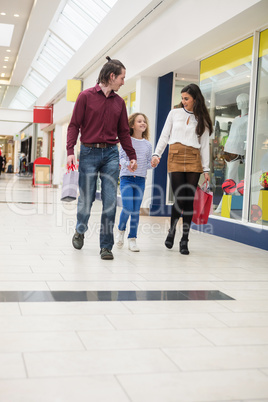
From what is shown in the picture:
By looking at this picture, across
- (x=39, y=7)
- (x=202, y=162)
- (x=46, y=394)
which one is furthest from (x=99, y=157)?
(x=39, y=7)

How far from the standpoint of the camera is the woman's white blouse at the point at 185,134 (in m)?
4.73

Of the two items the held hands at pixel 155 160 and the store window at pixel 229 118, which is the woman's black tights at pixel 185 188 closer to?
the held hands at pixel 155 160

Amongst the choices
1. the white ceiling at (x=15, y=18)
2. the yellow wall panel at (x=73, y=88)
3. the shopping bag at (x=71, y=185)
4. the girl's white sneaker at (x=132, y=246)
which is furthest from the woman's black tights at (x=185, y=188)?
the white ceiling at (x=15, y=18)

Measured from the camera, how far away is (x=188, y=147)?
472 cm

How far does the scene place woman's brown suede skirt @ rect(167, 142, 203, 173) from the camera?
4.70 metres

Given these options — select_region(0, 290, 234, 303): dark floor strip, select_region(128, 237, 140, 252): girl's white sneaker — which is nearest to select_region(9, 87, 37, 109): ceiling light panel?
select_region(128, 237, 140, 252): girl's white sneaker

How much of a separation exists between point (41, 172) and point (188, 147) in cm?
1528

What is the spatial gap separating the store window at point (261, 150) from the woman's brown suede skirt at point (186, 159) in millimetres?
1345

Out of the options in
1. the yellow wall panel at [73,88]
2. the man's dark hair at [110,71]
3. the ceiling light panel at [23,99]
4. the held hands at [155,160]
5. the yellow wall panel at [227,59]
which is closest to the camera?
the man's dark hair at [110,71]

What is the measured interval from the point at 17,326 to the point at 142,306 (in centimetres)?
75

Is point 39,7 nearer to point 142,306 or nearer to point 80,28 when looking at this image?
point 80,28

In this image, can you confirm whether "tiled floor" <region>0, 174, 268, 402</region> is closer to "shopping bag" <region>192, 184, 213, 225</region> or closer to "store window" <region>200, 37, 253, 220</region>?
"shopping bag" <region>192, 184, 213, 225</region>

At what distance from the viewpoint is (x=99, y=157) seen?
4340mm

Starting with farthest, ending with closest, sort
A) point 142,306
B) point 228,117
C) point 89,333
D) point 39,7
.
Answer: point 39,7 < point 228,117 < point 142,306 < point 89,333
